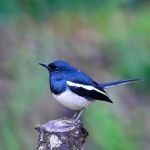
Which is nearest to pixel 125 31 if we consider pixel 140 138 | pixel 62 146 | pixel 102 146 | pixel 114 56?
pixel 114 56

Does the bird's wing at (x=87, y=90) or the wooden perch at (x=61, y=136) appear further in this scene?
the bird's wing at (x=87, y=90)

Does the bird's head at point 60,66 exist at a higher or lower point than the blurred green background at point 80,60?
higher

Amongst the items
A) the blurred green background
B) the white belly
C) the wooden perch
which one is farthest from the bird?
the blurred green background

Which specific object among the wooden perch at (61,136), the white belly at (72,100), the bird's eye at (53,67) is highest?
the bird's eye at (53,67)

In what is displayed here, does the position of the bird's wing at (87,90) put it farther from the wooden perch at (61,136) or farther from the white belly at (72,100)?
the wooden perch at (61,136)

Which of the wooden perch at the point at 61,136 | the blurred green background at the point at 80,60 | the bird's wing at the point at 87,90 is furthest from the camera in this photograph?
the blurred green background at the point at 80,60

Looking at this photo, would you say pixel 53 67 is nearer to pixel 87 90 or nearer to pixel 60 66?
pixel 60 66

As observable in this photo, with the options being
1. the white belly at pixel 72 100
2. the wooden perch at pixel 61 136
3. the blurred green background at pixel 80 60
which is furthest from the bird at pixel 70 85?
the blurred green background at pixel 80 60
